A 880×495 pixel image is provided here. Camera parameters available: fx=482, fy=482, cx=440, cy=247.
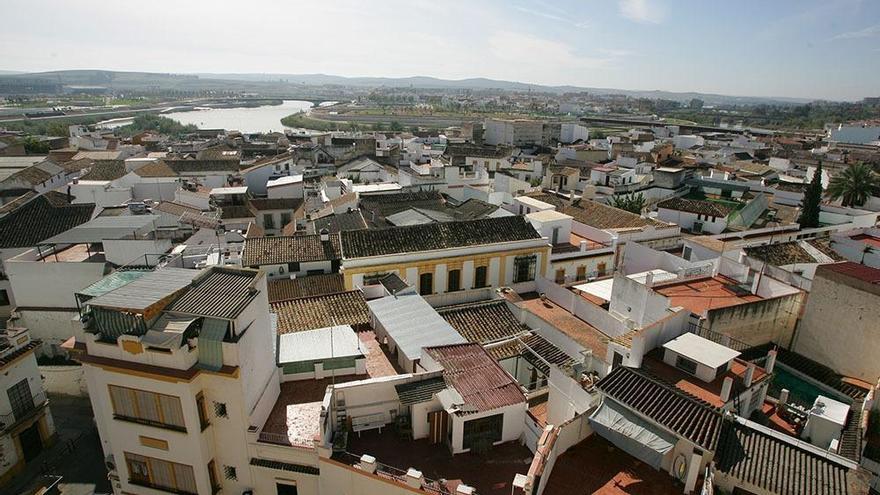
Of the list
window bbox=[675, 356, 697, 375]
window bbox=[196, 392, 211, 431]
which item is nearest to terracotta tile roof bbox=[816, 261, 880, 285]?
window bbox=[675, 356, 697, 375]

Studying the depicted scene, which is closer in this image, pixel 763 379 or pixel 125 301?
pixel 125 301

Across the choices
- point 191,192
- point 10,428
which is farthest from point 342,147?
point 10,428

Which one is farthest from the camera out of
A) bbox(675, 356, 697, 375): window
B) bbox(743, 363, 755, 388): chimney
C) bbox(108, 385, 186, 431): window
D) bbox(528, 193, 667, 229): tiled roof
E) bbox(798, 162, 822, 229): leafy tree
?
bbox(798, 162, 822, 229): leafy tree

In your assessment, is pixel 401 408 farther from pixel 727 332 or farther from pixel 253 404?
pixel 727 332

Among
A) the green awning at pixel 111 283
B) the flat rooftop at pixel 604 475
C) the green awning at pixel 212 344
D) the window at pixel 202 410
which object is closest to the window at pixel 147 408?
the window at pixel 202 410

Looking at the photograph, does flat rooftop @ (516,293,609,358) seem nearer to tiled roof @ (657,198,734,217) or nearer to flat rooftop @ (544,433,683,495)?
flat rooftop @ (544,433,683,495)

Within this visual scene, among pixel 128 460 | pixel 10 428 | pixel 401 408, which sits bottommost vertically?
pixel 10 428

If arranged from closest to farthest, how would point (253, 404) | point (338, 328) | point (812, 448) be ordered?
point (812, 448) → point (253, 404) → point (338, 328)
